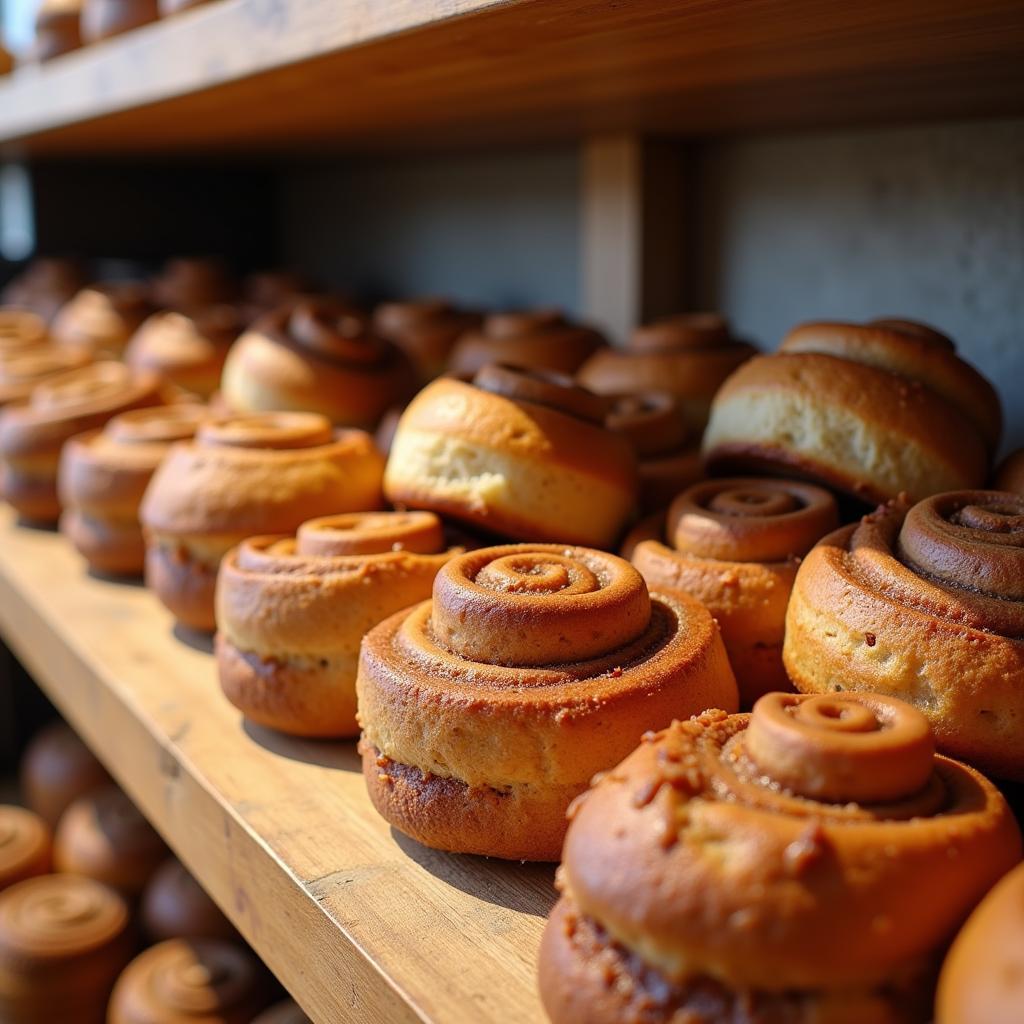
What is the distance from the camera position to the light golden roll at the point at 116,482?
61.7 inches

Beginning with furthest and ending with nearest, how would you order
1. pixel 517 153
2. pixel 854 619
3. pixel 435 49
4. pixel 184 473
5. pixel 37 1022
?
pixel 517 153, pixel 37 1022, pixel 184 473, pixel 435 49, pixel 854 619

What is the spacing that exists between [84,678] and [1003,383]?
4.27ft

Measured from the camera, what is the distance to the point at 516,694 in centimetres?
77

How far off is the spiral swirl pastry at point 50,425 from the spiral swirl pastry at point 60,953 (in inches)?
26.8

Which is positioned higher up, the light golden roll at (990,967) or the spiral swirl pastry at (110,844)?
the light golden roll at (990,967)

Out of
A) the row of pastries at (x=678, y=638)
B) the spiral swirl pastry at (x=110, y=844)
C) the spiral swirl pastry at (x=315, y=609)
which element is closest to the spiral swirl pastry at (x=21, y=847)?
the spiral swirl pastry at (x=110, y=844)

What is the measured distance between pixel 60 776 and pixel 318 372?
1.17 m

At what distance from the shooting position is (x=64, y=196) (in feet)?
10.7

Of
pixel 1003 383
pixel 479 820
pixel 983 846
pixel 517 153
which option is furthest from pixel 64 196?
pixel 983 846

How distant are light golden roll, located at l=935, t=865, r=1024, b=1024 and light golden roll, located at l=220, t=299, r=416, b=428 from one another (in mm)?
1238

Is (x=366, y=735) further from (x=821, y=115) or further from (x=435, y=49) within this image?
(x=821, y=115)

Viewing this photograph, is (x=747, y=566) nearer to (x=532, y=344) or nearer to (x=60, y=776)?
(x=532, y=344)

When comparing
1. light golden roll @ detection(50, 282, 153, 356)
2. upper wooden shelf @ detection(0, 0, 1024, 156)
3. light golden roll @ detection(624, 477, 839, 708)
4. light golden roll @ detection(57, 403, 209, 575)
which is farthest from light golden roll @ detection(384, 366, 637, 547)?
light golden roll @ detection(50, 282, 153, 356)

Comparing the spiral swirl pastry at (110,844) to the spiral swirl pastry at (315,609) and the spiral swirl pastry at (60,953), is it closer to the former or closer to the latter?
the spiral swirl pastry at (60,953)
